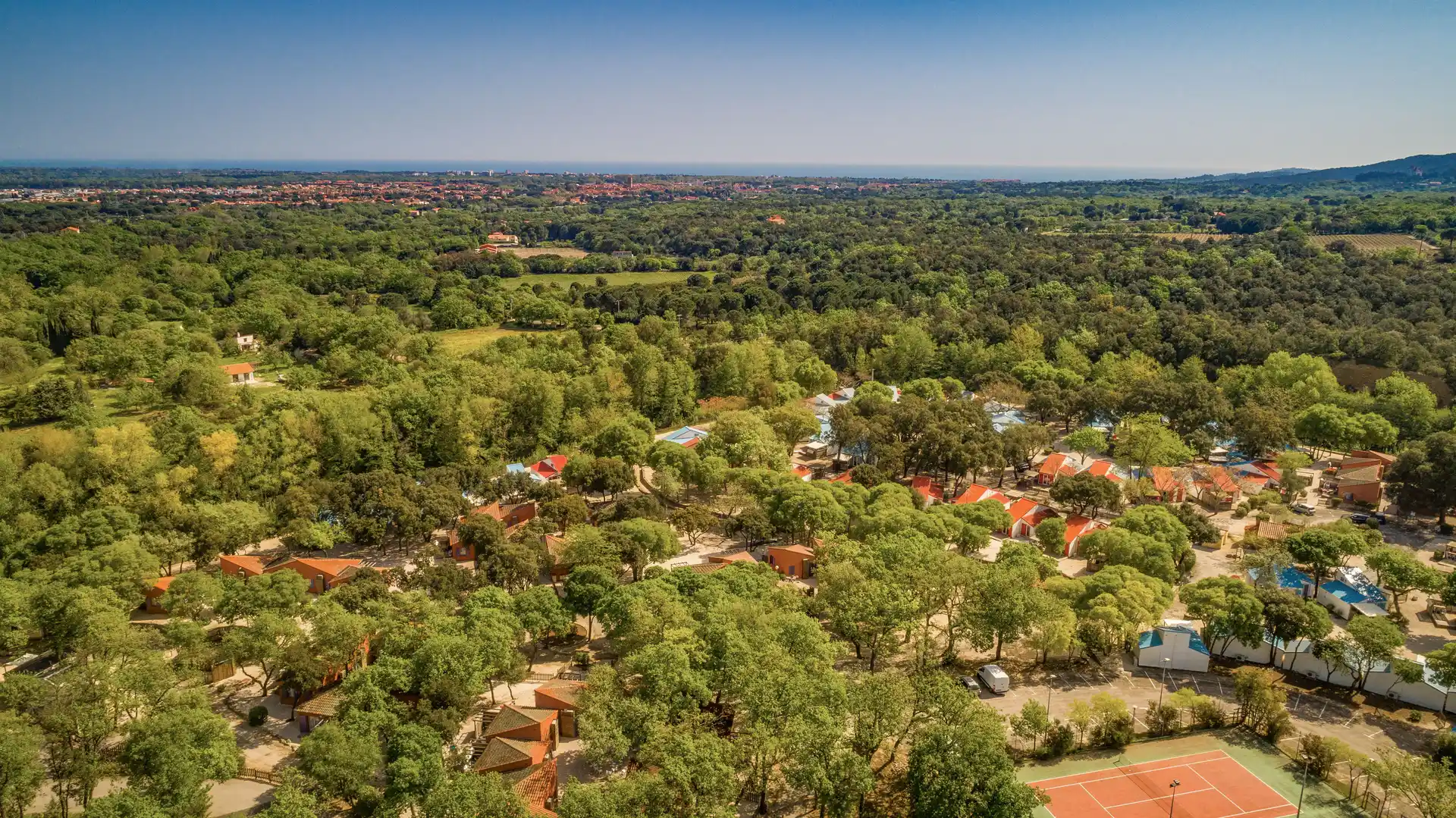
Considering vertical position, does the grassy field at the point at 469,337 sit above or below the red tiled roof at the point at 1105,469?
above

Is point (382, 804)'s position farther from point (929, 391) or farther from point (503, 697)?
point (929, 391)

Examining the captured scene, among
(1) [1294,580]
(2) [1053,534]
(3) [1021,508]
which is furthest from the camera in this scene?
(3) [1021,508]

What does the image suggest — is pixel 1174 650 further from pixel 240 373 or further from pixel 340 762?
pixel 240 373

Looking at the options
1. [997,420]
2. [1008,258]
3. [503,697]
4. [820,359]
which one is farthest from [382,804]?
[1008,258]

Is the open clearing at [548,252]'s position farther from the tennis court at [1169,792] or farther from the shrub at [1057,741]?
the tennis court at [1169,792]

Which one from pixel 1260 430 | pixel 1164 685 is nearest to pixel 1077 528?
pixel 1164 685

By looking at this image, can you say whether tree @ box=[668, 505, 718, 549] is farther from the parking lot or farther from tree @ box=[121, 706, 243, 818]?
tree @ box=[121, 706, 243, 818]

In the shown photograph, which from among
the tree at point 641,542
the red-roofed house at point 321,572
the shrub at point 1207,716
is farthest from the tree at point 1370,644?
the red-roofed house at point 321,572

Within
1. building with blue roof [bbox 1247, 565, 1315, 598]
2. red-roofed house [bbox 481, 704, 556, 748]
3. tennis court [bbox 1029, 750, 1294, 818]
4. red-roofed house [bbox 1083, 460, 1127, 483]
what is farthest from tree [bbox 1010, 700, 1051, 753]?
red-roofed house [bbox 1083, 460, 1127, 483]
